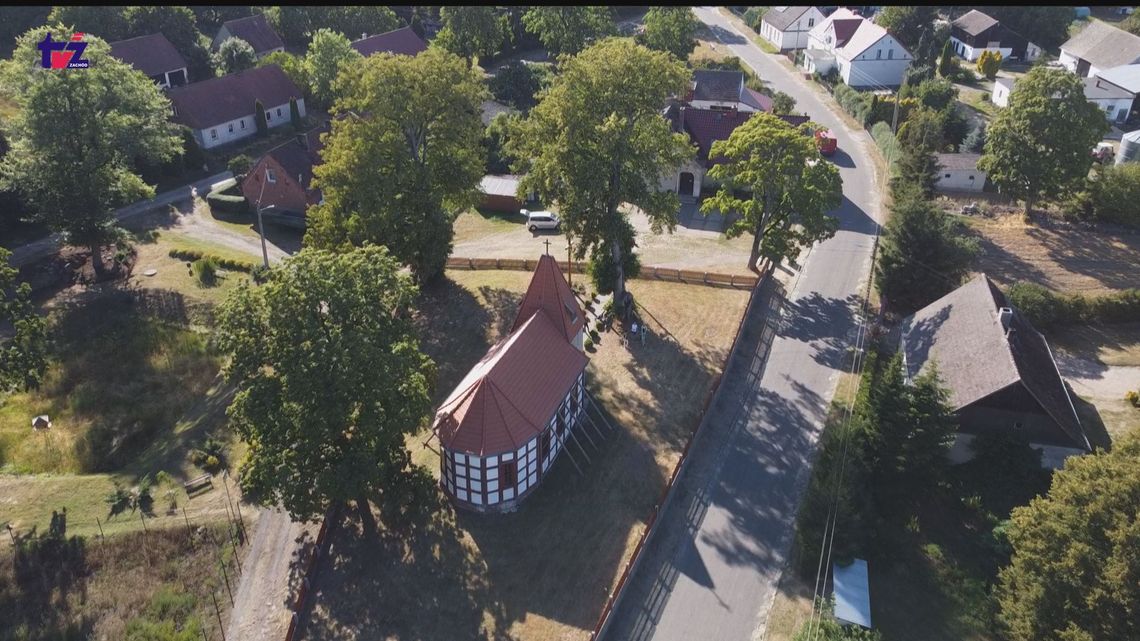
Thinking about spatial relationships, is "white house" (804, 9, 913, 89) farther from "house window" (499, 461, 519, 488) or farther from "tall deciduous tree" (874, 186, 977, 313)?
"house window" (499, 461, 519, 488)

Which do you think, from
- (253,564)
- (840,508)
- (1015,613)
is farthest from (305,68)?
(1015,613)

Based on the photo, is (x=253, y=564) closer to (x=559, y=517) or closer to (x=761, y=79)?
(x=559, y=517)

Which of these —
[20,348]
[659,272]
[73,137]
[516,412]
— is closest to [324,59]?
[73,137]

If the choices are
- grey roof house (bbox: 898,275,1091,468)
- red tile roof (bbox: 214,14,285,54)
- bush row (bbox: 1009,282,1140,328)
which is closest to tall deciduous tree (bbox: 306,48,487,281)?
grey roof house (bbox: 898,275,1091,468)

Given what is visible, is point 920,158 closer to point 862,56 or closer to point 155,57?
point 862,56

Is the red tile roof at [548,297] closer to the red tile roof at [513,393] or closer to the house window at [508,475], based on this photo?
the red tile roof at [513,393]

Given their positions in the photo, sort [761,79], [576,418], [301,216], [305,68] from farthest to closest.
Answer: [761,79] → [305,68] → [301,216] → [576,418]
